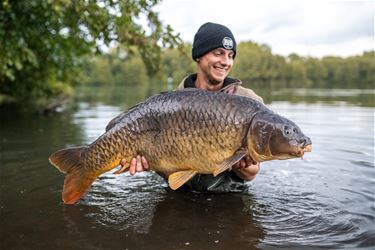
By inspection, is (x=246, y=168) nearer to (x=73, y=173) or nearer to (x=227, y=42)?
(x=227, y=42)

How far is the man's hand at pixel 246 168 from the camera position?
3572 millimetres

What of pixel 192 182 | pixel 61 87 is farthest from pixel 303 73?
pixel 192 182

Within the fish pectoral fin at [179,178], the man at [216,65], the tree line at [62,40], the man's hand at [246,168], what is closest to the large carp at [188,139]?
the fish pectoral fin at [179,178]

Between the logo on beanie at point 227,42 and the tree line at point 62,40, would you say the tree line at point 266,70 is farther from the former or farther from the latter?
the logo on beanie at point 227,42

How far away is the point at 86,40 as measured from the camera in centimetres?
986

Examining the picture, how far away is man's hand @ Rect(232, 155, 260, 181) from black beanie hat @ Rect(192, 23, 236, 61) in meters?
1.15

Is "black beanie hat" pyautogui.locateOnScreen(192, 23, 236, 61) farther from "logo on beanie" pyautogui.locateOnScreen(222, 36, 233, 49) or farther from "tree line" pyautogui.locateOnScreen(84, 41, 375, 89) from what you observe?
"tree line" pyautogui.locateOnScreen(84, 41, 375, 89)

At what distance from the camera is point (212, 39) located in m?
4.07

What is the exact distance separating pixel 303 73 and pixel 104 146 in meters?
74.5

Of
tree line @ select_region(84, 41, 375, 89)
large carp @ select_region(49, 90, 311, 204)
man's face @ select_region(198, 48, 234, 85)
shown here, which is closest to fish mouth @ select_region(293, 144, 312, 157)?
large carp @ select_region(49, 90, 311, 204)

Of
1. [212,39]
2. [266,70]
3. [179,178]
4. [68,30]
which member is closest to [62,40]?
[68,30]

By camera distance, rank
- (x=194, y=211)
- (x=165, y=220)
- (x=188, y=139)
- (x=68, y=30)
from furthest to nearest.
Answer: (x=68, y=30)
(x=194, y=211)
(x=165, y=220)
(x=188, y=139)

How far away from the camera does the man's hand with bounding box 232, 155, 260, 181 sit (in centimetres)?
357

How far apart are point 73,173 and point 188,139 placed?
104 centimetres
